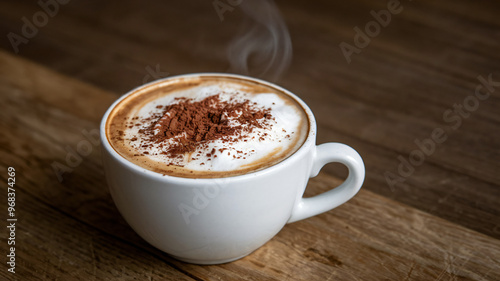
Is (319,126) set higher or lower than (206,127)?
lower

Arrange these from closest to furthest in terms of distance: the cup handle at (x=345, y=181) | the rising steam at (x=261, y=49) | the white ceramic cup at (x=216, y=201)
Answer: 1. the white ceramic cup at (x=216, y=201)
2. the cup handle at (x=345, y=181)
3. the rising steam at (x=261, y=49)

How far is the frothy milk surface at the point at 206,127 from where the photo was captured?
2.60 ft

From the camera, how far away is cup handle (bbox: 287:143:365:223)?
0.87 metres

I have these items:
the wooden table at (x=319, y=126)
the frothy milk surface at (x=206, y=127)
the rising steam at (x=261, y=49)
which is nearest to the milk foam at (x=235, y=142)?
the frothy milk surface at (x=206, y=127)

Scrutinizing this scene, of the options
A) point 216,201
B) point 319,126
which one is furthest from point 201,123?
point 319,126

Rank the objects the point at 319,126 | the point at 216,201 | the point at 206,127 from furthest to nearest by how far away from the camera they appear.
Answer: the point at 319,126 < the point at 206,127 < the point at 216,201

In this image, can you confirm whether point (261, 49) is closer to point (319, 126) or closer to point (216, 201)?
point (319, 126)

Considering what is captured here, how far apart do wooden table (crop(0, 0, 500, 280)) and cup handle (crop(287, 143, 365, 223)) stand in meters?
0.09

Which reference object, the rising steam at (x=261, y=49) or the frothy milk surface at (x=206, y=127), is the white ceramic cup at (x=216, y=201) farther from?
the rising steam at (x=261, y=49)

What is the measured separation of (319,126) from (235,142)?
515 mm

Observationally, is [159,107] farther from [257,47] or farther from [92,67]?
[92,67]

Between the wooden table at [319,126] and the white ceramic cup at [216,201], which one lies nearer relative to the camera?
the white ceramic cup at [216,201]

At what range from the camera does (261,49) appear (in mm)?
1370

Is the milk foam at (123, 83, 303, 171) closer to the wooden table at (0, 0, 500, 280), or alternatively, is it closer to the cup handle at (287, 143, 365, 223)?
the cup handle at (287, 143, 365, 223)
